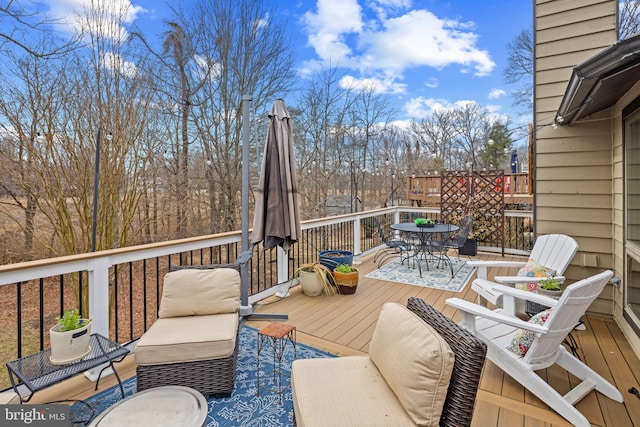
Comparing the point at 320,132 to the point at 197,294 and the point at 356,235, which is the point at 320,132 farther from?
the point at 197,294

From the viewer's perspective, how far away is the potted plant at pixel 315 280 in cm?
420

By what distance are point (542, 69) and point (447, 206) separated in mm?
4482

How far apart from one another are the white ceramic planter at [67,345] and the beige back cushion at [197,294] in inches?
21.7

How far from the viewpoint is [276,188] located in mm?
3369

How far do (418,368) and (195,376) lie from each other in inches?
60.5

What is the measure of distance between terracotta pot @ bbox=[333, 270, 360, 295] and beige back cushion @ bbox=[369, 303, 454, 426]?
8.58 feet

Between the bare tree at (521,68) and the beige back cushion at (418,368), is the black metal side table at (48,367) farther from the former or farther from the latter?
the bare tree at (521,68)

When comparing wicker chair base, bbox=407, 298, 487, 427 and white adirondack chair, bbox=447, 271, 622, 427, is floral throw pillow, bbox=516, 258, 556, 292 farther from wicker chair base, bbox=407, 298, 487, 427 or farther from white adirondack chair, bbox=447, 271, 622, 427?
wicker chair base, bbox=407, 298, 487, 427

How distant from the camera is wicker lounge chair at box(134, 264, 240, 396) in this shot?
6.79ft

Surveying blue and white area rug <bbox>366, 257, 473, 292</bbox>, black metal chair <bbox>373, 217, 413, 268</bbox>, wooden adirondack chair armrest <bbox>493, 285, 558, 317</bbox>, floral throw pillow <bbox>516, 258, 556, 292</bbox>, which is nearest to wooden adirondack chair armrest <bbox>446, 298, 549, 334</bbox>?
wooden adirondack chair armrest <bbox>493, 285, 558, 317</bbox>

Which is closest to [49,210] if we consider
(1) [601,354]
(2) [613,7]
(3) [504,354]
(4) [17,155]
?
(4) [17,155]

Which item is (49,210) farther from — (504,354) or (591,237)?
(591,237)

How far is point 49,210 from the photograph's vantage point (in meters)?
5.27

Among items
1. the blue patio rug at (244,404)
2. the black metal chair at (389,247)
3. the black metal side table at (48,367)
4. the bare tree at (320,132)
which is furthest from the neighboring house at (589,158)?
the bare tree at (320,132)
